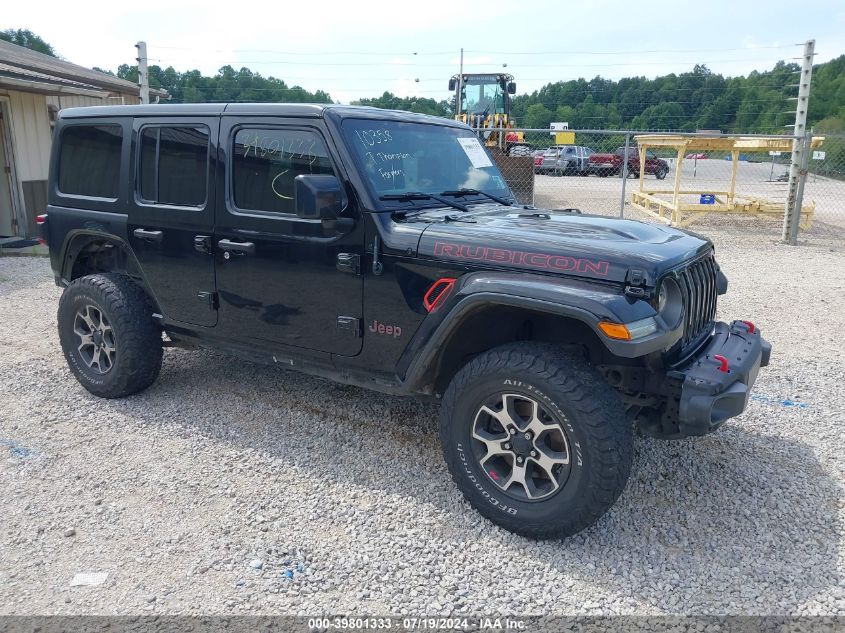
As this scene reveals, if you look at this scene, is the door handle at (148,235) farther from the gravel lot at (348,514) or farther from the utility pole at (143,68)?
the utility pole at (143,68)

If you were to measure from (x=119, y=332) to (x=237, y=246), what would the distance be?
1.24 m

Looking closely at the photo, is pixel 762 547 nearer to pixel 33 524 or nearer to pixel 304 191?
pixel 304 191

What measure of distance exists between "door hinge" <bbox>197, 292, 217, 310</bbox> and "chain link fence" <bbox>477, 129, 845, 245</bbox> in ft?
18.8

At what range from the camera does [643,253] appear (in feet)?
9.92

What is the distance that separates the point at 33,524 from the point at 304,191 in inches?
83.0

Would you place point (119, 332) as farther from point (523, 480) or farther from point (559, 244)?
point (559, 244)

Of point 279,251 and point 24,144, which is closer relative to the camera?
point 279,251

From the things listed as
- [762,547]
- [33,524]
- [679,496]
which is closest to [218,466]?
[33,524]

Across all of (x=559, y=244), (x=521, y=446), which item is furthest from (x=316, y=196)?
(x=521, y=446)

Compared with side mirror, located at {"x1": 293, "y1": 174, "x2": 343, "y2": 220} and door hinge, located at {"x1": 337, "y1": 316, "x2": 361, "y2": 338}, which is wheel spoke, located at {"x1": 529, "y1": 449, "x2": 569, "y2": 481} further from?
side mirror, located at {"x1": 293, "y1": 174, "x2": 343, "y2": 220}

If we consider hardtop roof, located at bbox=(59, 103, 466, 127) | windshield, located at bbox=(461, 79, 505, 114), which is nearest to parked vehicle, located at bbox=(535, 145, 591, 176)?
windshield, located at bbox=(461, 79, 505, 114)

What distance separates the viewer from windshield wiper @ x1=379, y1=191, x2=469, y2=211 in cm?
368

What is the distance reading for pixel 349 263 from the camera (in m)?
3.57

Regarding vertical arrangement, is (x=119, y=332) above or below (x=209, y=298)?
below
